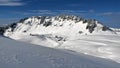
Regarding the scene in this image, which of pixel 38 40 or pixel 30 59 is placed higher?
pixel 30 59

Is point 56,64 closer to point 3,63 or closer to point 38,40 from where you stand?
point 3,63

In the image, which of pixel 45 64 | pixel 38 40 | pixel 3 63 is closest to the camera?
pixel 3 63

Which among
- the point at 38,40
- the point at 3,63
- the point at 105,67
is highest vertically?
the point at 3,63

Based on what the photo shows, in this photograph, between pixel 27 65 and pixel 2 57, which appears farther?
pixel 2 57

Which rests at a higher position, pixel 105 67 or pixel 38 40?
pixel 105 67

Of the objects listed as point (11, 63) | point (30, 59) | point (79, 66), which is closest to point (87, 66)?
point (79, 66)

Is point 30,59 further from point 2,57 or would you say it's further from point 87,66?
point 87,66

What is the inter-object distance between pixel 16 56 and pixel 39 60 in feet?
5.81

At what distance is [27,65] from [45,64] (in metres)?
1.42

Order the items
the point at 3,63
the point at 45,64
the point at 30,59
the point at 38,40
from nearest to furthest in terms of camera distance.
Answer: the point at 3,63
the point at 45,64
the point at 30,59
the point at 38,40

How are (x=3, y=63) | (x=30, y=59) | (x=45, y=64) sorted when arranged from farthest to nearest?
(x=30, y=59) < (x=45, y=64) < (x=3, y=63)

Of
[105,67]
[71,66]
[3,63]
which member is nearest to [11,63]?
[3,63]

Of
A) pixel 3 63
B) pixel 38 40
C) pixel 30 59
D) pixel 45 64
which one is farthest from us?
pixel 38 40

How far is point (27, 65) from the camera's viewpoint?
57.6 ft
